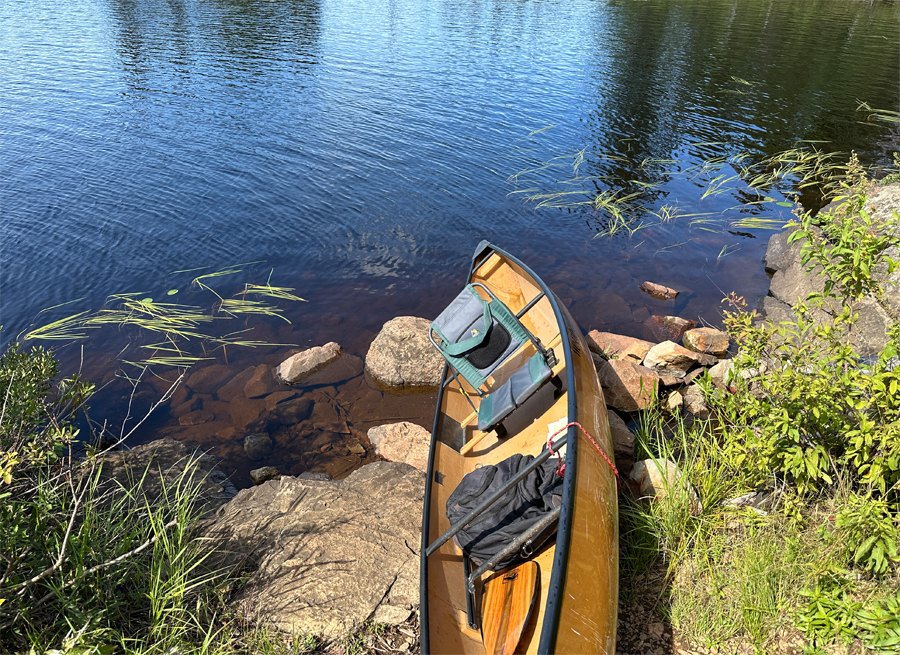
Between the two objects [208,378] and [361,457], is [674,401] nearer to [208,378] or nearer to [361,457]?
[361,457]

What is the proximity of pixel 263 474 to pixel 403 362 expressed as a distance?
2.45 metres

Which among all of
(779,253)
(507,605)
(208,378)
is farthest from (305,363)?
(779,253)

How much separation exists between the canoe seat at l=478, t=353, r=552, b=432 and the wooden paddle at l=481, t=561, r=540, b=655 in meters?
1.50

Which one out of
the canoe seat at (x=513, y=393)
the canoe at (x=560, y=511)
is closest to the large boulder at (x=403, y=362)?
the canoe at (x=560, y=511)

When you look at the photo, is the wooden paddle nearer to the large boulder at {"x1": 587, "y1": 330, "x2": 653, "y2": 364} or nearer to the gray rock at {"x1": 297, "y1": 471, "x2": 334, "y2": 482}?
the gray rock at {"x1": 297, "y1": 471, "x2": 334, "y2": 482}

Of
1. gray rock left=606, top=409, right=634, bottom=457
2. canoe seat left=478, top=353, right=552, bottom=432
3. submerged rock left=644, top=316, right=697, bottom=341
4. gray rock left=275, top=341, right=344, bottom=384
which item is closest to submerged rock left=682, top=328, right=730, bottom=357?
submerged rock left=644, top=316, right=697, bottom=341

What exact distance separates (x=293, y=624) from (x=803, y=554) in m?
3.60

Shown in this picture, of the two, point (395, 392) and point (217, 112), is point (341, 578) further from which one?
point (217, 112)

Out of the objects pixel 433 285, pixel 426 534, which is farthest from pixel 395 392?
pixel 426 534

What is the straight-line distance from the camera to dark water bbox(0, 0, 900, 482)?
942 centimetres

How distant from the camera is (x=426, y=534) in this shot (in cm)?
423

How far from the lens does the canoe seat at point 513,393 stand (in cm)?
518

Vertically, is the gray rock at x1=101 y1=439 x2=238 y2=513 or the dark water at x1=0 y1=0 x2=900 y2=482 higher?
the dark water at x1=0 y1=0 x2=900 y2=482

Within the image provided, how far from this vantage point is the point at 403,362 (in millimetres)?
7785
